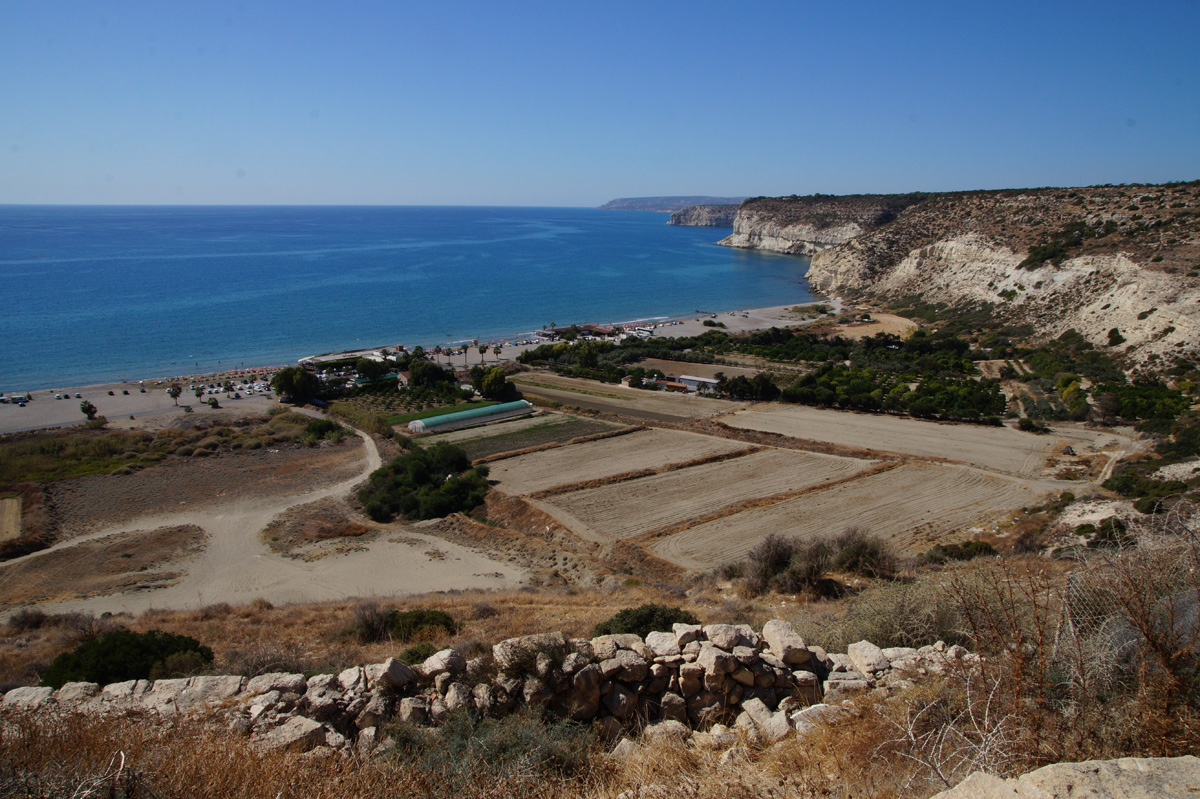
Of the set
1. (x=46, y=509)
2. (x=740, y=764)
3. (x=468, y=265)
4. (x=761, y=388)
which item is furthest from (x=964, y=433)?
(x=468, y=265)

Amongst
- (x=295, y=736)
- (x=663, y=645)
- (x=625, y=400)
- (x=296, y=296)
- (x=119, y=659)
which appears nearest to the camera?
(x=295, y=736)

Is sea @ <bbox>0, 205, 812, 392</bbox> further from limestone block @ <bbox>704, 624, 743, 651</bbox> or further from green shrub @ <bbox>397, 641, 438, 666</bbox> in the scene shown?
limestone block @ <bbox>704, 624, 743, 651</bbox>

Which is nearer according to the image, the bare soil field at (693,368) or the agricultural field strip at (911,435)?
the agricultural field strip at (911,435)

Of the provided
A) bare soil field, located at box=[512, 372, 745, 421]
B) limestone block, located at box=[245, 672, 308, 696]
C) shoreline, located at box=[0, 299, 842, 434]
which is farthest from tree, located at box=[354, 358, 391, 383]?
limestone block, located at box=[245, 672, 308, 696]

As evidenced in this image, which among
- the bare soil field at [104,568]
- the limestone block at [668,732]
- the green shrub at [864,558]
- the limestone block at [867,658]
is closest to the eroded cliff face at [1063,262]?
the green shrub at [864,558]

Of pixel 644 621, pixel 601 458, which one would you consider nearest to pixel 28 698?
pixel 644 621

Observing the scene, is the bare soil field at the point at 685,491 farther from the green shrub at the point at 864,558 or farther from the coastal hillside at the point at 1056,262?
the coastal hillside at the point at 1056,262

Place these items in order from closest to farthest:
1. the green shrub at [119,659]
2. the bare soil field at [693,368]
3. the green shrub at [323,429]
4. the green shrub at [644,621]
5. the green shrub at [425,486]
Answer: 1. the green shrub at [119,659]
2. the green shrub at [644,621]
3. the green shrub at [425,486]
4. the green shrub at [323,429]
5. the bare soil field at [693,368]

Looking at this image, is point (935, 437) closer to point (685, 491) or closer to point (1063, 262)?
point (685, 491)
